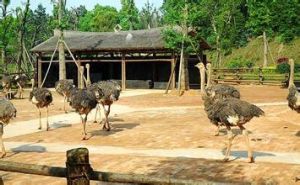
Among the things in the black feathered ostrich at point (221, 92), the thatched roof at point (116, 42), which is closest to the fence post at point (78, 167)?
the black feathered ostrich at point (221, 92)

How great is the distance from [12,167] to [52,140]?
9048 millimetres

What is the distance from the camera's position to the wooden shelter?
3434 cm

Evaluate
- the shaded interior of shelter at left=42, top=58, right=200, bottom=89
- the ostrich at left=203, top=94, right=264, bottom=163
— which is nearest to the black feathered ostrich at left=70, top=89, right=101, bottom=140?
the ostrich at left=203, top=94, right=264, bottom=163

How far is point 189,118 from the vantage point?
1761 centimetres

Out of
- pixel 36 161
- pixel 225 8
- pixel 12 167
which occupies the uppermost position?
pixel 225 8

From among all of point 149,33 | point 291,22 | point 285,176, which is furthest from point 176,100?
point 285,176

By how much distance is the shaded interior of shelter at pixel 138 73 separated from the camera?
36031mm

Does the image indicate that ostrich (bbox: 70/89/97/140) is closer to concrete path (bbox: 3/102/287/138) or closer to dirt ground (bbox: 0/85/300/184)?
dirt ground (bbox: 0/85/300/184)

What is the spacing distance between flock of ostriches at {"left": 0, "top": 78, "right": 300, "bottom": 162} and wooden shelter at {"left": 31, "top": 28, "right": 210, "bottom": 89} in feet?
51.1

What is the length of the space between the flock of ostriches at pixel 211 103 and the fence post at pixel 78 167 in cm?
587

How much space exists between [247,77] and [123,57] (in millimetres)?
11538

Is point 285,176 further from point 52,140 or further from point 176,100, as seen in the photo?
point 176,100

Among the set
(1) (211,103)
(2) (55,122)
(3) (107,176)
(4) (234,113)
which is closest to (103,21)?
(2) (55,122)

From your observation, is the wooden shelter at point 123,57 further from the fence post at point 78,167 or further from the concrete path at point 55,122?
the fence post at point 78,167
